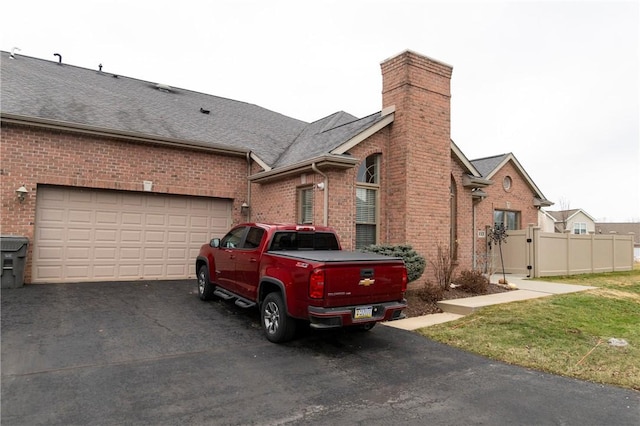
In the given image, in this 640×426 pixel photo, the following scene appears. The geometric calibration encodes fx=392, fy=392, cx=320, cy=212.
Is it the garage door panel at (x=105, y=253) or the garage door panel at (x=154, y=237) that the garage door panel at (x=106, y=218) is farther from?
the garage door panel at (x=154, y=237)

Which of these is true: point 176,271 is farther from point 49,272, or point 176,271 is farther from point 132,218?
point 49,272

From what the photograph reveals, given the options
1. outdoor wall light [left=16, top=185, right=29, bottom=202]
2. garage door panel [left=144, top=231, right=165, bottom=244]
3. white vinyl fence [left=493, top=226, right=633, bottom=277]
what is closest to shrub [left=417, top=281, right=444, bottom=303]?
white vinyl fence [left=493, top=226, right=633, bottom=277]

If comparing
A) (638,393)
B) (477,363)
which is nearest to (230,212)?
(477,363)

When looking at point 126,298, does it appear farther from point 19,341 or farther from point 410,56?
point 410,56

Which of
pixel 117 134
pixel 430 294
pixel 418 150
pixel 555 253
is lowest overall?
pixel 430 294

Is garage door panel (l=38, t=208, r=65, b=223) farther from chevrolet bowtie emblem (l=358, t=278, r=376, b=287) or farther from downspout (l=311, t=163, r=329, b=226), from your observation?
chevrolet bowtie emblem (l=358, t=278, r=376, b=287)

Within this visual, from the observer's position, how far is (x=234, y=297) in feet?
24.7

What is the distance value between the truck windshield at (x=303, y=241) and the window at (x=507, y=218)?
46.8 feet

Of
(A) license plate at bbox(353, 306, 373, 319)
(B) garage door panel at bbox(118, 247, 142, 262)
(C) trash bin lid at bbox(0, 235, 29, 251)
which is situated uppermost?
(C) trash bin lid at bbox(0, 235, 29, 251)

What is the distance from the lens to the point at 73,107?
1086cm

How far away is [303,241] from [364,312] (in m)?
2.05

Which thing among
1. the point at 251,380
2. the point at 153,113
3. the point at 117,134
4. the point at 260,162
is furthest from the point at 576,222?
the point at 251,380

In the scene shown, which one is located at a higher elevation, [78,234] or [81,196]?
[81,196]

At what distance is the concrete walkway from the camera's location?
7.74m
